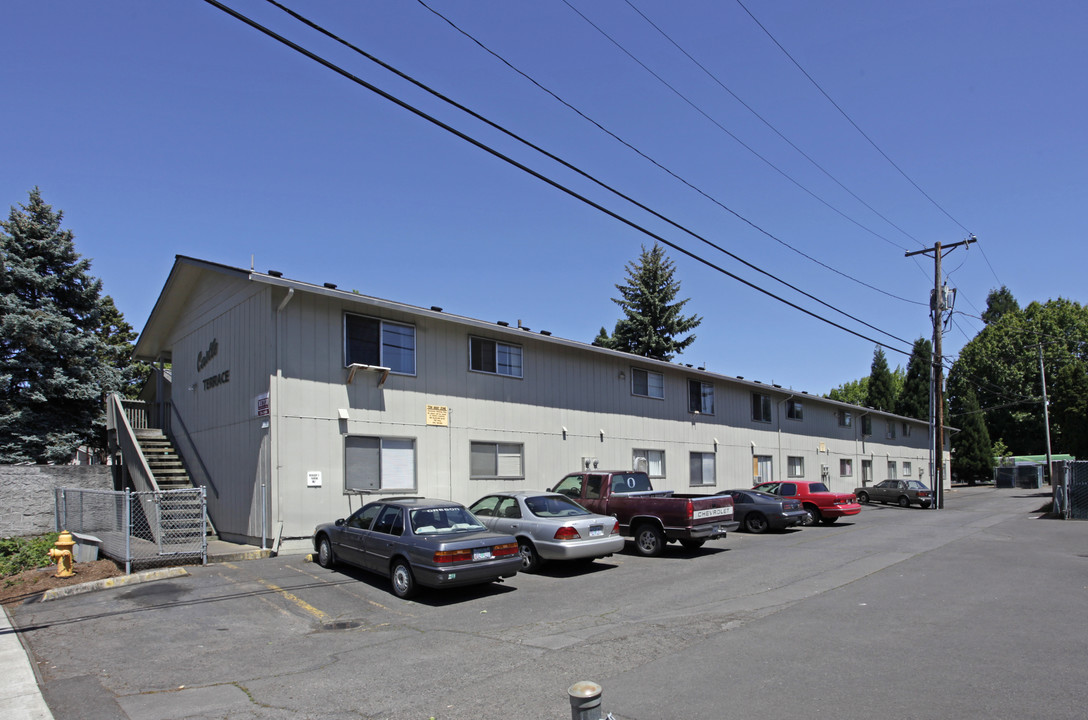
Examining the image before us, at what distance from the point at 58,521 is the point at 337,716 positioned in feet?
47.4

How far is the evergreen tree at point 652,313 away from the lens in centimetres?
4356

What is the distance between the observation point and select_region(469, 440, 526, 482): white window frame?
676 inches

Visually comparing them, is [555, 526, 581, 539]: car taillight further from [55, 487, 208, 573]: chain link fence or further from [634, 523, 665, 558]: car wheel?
[55, 487, 208, 573]: chain link fence

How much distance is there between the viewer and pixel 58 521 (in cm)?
1622

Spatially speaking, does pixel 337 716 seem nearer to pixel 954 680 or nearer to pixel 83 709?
pixel 83 709

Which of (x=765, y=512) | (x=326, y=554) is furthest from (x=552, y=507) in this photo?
A: (x=765, y=512)

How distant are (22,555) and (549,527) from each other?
10.6m

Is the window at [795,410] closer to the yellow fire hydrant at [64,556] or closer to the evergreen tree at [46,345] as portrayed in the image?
the evergreen tree at [46,345]

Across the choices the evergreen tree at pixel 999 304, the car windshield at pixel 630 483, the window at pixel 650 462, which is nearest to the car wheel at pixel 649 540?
the car windshield at pixel 630 483

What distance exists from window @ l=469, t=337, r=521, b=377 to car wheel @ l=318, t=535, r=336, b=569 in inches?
246

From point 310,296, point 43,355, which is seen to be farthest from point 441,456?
point 43,355

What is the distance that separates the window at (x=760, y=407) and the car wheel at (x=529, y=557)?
19.9 meters

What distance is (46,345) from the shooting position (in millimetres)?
20250

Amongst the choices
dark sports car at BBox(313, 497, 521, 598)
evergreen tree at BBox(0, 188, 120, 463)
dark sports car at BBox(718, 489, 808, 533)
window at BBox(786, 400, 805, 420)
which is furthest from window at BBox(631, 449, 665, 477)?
evergreen tree at BBox(0, 188, 120, 463)
